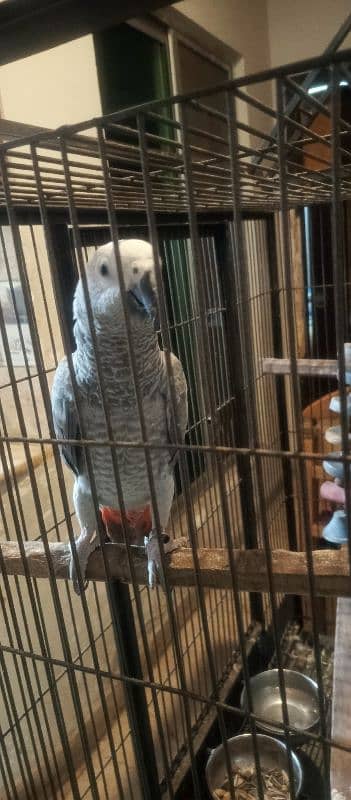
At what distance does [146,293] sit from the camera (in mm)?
733

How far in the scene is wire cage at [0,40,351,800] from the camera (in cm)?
45

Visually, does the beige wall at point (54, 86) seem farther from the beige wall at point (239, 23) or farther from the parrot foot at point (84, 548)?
the parrot foot at point (84, 548)

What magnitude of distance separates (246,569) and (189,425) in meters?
0.95

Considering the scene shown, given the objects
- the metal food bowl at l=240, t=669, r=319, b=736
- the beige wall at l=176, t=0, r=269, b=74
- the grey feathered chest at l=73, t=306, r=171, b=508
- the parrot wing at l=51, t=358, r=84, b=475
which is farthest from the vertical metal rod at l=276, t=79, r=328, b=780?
the beige wall at l=176, t=0, r=269, b=74

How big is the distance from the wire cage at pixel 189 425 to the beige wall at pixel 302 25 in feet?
0.65

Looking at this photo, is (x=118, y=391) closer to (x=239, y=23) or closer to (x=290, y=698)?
(x=290, y=698)

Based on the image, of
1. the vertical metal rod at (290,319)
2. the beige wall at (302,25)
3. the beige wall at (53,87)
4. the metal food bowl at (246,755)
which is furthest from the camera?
the beige wall at (302,25)

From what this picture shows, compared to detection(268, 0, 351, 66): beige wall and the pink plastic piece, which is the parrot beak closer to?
the pink plastic piece

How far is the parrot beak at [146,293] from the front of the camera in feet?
2.38

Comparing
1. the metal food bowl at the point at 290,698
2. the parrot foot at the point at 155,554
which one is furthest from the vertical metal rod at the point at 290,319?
the metal food bowl at the point at 290,698

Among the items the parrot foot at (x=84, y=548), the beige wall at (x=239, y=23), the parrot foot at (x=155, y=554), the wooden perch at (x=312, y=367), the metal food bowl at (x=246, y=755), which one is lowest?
the metal food bowl at (x=246, y=755)

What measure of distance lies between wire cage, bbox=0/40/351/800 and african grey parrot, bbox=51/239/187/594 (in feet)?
0.14

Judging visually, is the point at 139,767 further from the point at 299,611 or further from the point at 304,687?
the point at 299,611

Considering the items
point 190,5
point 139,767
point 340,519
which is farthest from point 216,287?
point 139,767
